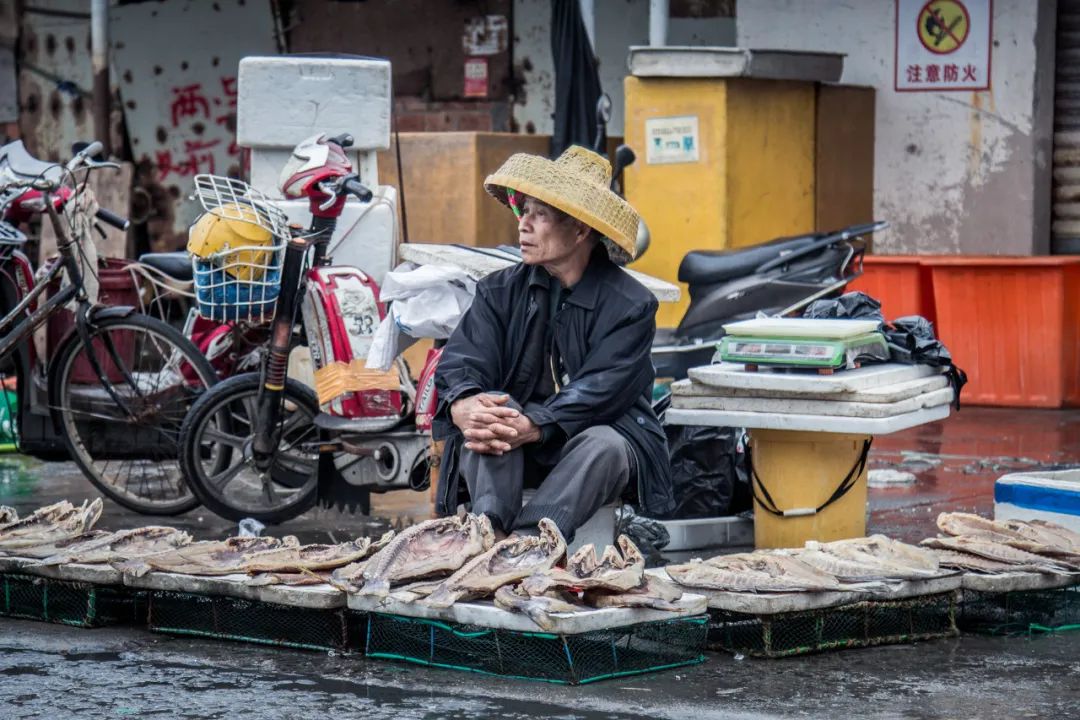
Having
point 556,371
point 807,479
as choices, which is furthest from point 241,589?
point 807,479

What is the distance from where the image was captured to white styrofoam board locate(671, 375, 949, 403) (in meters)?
6.07

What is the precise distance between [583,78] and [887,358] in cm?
642

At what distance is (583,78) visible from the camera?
1251 cm

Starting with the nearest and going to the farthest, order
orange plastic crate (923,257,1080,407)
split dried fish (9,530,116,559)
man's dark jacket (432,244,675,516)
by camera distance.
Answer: man's dark jacket (432,244,675,516)
split dried fish (9,530,116,559)
orange plastic crate (923,257,1080,407)

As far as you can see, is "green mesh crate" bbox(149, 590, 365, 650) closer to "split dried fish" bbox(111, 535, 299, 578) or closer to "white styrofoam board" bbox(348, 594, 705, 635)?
"split dried fish" bbox(111, 535, 299, 578)

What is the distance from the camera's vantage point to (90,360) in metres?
7.46

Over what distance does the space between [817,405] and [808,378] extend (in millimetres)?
108

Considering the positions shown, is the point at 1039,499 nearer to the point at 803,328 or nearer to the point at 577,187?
the point at 803,328

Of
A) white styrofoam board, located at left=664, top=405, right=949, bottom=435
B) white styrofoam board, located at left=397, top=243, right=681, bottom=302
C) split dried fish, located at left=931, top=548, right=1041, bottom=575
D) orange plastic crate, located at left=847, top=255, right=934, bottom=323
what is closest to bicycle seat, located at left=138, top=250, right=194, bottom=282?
white styrofoam board, located at left=397, top=243, right=681, bottom=302

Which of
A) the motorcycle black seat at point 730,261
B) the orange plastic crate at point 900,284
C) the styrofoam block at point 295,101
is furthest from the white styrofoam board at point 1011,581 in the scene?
the orange plastic crate at point 900,284

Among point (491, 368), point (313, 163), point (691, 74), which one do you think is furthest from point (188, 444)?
point (691, 74)

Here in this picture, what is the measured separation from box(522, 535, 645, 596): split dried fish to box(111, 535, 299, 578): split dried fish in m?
1.04

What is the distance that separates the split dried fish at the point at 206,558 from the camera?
5465 mm

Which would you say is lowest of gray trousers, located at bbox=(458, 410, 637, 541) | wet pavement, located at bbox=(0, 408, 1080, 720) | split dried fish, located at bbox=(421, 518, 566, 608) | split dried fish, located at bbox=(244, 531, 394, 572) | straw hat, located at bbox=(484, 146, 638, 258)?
wet pavement, located at bbox=(0, 408, 1080, 720)
